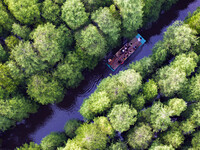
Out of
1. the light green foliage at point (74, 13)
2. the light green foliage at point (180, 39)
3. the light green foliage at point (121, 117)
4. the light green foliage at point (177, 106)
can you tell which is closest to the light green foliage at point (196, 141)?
the light green foliage at point (177, 106)

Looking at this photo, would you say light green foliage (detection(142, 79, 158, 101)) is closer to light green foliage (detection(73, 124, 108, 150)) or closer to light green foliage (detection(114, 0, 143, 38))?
light green foliage (detection(73, 124, 108, 150))

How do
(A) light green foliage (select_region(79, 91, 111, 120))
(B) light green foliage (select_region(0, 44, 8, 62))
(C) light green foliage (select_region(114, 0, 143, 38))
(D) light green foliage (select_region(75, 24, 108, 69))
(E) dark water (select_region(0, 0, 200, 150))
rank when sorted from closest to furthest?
(A) light green foliage (select_region(79, 91, 111, 120)), (C) light green foliage (select_region(114, 0, 143, 38)), (D) light green foliage (select_region(75, 24, 108, 69)), (B) light green foliage (select_region(0, 44, 8, 62)), (E) dark water (select_region(0, 0, 200, 150))

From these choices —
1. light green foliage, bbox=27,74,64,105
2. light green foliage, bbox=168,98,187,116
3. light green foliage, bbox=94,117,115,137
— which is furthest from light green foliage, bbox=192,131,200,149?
light green foliage, bbox=27,74,64,105

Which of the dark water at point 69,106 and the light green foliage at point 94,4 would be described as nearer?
the light green foliage at point 94,4

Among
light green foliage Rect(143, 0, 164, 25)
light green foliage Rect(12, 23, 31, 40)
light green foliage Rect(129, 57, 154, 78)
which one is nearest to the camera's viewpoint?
light green foliage Rect(12, 23, 31, 40)

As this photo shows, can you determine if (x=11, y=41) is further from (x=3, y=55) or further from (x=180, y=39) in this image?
(x=180, y=39)

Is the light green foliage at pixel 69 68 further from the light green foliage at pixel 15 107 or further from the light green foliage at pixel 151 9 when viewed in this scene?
the light green foliage at pixel 151 9
